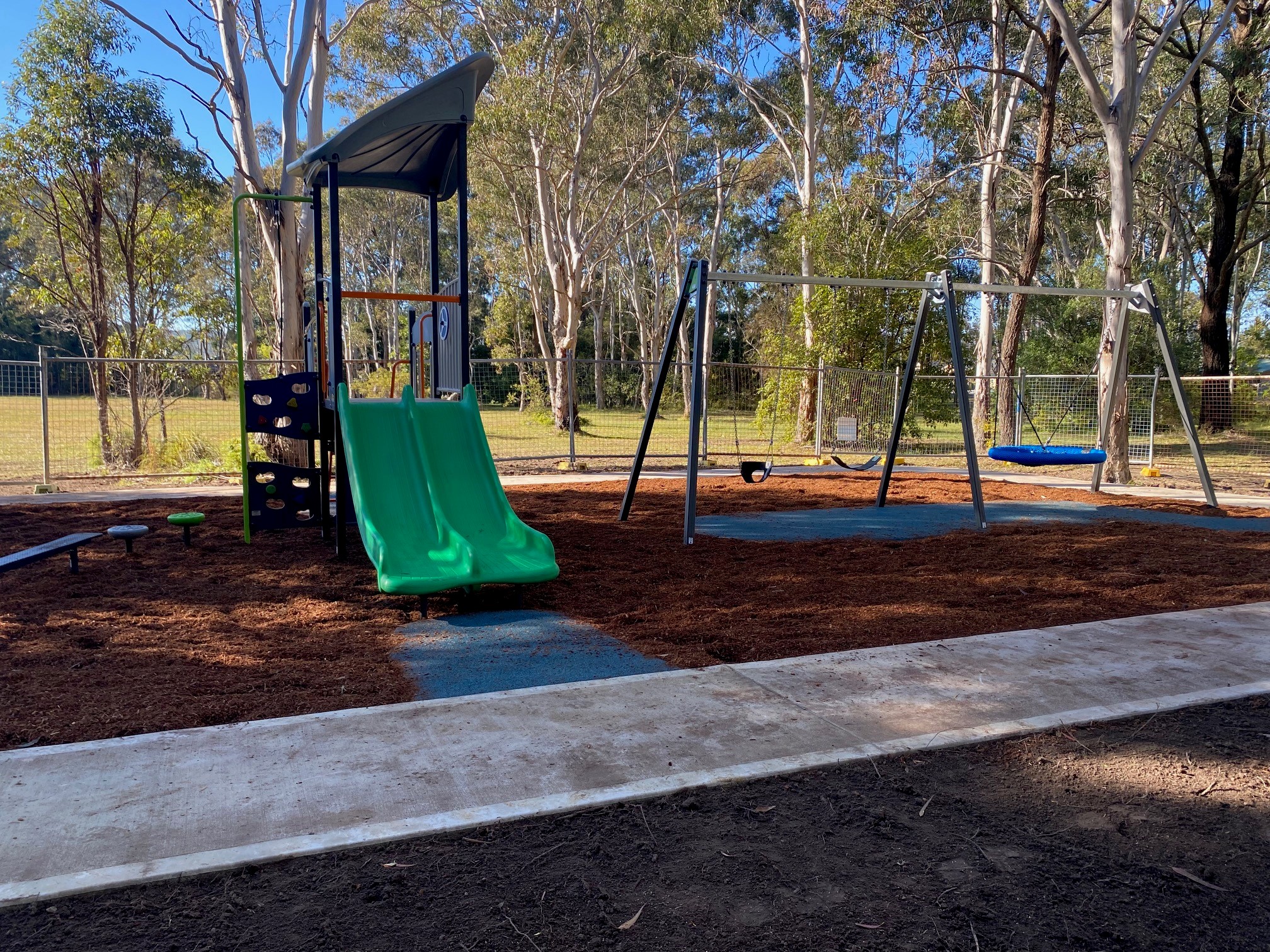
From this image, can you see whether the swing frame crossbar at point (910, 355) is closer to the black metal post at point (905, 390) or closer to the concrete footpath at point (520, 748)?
the black metal post at point (905, 390)

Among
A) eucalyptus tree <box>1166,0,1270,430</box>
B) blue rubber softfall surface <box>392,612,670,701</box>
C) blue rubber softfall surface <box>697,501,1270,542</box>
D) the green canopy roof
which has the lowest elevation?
blue rubber softfall surface <box>392,612,670,701</box>

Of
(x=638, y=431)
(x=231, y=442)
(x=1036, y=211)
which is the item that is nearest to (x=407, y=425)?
(x=231, y=442)

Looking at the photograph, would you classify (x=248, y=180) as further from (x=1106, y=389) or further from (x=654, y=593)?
(x=1106, y=389)

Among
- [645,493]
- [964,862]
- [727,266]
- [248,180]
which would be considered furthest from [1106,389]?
[727,266]

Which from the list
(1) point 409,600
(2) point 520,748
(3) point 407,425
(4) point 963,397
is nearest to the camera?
(2) point 520,748

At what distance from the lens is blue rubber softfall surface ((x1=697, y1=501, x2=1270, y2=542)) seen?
8.83m

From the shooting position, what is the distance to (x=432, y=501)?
636 centimetres

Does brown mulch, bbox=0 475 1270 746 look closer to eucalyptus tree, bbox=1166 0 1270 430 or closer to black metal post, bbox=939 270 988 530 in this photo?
black metal post, bbox=939 270 988 530

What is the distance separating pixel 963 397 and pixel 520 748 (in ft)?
22.3

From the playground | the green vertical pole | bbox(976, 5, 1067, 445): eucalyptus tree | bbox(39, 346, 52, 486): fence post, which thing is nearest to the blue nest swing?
the playground

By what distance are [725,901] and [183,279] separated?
21446 mm

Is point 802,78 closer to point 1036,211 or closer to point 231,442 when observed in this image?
point 1036,211

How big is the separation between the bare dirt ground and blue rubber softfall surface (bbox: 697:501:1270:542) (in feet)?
17.7

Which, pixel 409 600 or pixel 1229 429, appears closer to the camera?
pixel 409 600
